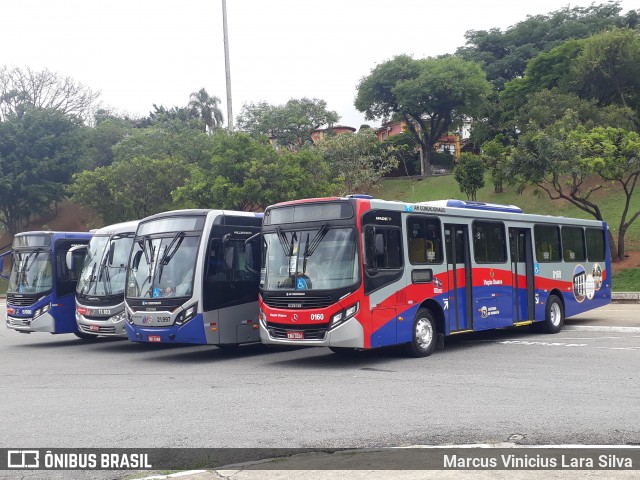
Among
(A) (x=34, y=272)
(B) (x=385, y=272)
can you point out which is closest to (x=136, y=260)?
(A) (x=34, y=272)

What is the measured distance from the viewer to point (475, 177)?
4238 cm

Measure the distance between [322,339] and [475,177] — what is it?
30.9 metres

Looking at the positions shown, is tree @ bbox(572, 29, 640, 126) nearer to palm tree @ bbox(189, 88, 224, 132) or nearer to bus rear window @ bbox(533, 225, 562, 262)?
bus rear window @ bbox(533, 225, 562, 262)

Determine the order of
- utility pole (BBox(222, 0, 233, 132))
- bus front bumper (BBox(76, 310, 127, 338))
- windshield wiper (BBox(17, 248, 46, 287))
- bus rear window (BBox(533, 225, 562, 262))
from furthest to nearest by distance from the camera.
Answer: utility pole (BBox(222, 0, 233, 132))
windshield wiper (BBox(17, 248, 46, 287))
bus rear window (BBox(533, 225, 562, 262))
bus front bumper (BBox(76, 310, 127, 338))

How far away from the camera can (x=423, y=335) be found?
1465cm

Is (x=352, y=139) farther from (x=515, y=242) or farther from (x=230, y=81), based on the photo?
(x=515, y=242)

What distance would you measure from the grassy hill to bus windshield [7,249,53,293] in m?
22.1

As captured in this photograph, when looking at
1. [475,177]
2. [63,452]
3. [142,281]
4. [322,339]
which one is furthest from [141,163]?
[63,452]

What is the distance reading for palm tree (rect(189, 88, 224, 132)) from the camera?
72.7 m

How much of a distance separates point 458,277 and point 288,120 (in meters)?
46.2

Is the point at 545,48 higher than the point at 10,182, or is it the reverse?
the point at 545,48

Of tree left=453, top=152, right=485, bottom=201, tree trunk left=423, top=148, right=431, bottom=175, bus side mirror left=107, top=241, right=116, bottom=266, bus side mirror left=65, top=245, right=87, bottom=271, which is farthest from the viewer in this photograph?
tree trunk left=423, top=148, right=431, bottom=175

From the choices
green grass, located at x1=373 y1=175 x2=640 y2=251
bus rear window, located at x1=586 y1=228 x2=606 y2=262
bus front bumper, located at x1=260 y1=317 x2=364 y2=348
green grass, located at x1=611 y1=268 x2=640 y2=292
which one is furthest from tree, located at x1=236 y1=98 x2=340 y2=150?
bus front bumper, located at x1=260 y1=317 x2=364 y2=348

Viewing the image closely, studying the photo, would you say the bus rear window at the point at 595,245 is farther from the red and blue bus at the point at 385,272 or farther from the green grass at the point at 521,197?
the green grass at the point at 521,197
